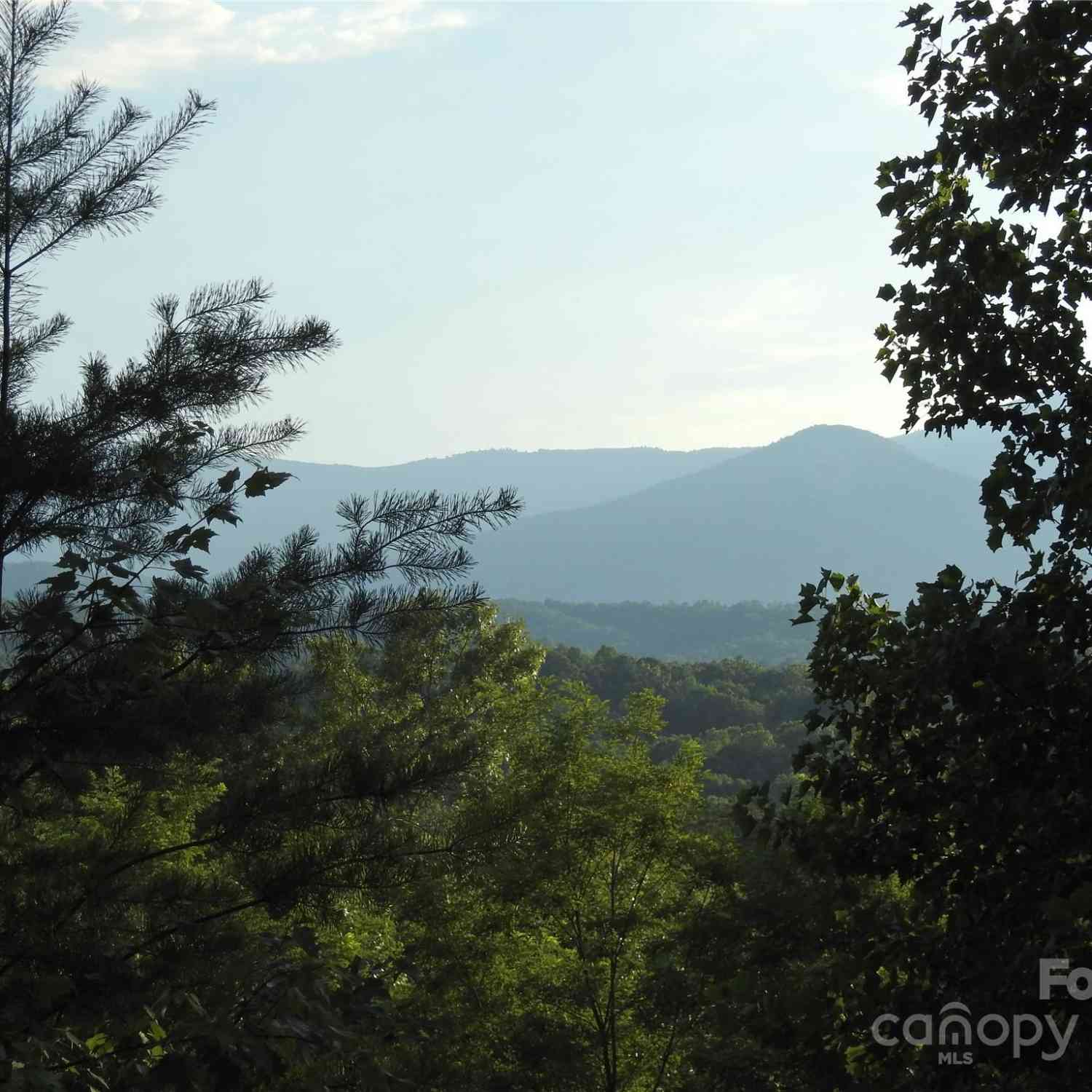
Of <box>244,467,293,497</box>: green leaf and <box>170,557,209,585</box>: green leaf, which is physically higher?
<box>244,467,293,497</box>: green leaf

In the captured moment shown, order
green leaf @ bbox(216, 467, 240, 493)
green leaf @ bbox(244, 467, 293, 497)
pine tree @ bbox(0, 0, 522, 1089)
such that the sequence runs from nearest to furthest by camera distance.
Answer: green leaf @ bbox(216, 467, 240, 493)
green leaf @ bbox(244, 467, 293, 497)
pine tree @ bbox(0, 0, 522, 1089)

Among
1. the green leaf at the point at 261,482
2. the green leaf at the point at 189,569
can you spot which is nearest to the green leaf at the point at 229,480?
the green leaf at the point at 261,482

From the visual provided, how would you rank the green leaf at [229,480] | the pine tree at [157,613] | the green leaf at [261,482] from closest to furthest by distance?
the green leaf at [229,480] < the green leaf at [261,482] < the pine tree at [157,613]

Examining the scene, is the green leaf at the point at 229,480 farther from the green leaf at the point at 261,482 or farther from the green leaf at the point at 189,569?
the green leaf at the point at 189,569

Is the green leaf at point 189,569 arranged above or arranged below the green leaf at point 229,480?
below

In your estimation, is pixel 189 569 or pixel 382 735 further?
pixel 382 735

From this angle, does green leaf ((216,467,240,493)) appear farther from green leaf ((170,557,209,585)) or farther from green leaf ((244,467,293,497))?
green leaf ((170,557,209,585))

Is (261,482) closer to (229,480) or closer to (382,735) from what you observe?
(229,480)

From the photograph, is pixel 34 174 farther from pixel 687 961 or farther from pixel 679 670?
pixel 679 670

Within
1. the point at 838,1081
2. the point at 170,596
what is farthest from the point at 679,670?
the point at 170,596

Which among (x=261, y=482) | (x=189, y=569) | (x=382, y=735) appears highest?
(x=261, y=482)

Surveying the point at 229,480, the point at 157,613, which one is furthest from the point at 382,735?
the point at 229,480

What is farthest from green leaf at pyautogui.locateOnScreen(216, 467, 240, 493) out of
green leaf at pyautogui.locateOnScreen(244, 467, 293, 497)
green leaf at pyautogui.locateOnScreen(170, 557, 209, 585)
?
green leaf at pyautogui.locateOnScreen(170, 557, 209, 585)

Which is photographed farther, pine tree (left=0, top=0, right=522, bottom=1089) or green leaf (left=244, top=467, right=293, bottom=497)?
pine tree (left=0, top=0, right=522, bottom=1089)
